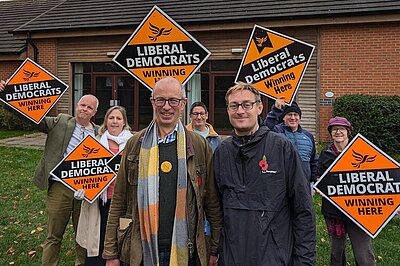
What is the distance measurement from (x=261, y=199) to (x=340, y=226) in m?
1.87

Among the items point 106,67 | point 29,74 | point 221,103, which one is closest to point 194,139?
Answer: point 29,74

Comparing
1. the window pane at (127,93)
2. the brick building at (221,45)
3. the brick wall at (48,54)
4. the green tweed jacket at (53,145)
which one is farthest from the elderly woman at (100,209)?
the brick wall at (48,54)

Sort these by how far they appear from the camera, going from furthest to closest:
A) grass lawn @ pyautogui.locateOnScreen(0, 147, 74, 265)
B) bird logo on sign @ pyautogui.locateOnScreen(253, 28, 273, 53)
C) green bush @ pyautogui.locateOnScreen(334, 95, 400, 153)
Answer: green bush @ pyautogui.locateOnScreen(334, 95, 400, 153)
grass lawn @ pyautogui.locateOnScreen(0, 147, 74, 265)
bird logo on sign @ pyautogui.locateOnScreen(253, 28, 273, 53)

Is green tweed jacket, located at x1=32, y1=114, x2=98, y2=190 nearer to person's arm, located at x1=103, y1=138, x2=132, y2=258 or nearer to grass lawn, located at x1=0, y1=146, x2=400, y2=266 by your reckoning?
grass lawn, located at x1=0, y1=146, x2=400, y2=266

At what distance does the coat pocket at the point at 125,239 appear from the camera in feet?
8.71

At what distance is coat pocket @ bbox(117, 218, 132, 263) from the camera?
104 inches

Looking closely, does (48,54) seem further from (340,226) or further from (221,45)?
(340,226)

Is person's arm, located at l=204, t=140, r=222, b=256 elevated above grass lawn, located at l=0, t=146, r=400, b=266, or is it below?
above

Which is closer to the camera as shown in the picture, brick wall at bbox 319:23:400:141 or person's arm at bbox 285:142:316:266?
person's arm at bbox 285:142:316:266

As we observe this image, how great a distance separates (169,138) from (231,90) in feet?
1.73

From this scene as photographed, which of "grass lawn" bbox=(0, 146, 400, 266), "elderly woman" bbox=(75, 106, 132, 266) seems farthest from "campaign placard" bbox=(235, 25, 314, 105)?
"grass lawn" bbox=(0, 146, 400, 266)

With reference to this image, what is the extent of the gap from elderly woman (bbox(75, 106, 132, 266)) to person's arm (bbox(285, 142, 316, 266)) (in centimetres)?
223

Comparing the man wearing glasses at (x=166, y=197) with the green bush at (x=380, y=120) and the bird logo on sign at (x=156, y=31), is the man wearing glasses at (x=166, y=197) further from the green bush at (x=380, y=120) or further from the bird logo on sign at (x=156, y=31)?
the green bush at (x=380, y=120)

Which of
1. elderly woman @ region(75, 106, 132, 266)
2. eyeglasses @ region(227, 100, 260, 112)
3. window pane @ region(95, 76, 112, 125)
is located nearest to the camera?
eyeglasses @ region(227, 100, 260, 112)
